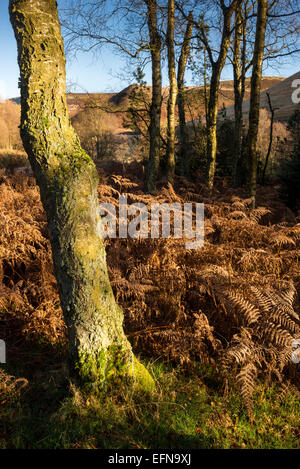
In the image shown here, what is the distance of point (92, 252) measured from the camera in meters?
2.31

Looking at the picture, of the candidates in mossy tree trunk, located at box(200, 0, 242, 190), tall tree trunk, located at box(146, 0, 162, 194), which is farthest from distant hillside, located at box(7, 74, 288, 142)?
mossy tree trunk, located at box(200, 0, 242, 190)

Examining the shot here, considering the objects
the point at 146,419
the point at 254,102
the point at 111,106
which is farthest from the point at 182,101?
the point at 146,419

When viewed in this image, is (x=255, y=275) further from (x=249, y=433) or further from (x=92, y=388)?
(x=92, y=388)

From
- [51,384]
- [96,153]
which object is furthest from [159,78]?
[96,153]

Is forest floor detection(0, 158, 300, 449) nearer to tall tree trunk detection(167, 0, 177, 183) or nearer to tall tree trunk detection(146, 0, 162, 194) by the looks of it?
tall tree trunk detection(146, 0, 162, 194)

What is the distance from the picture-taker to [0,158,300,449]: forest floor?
2.26m

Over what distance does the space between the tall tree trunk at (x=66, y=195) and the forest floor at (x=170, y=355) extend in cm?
36

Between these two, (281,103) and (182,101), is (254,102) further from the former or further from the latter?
(281,103)

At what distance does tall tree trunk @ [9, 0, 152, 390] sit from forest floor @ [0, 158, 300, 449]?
36 centimetres

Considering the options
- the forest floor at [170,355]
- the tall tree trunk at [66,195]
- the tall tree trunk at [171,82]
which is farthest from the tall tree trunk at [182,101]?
the tall tree trunk at [66,195]

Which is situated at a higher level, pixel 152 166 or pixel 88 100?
pixel 88 100

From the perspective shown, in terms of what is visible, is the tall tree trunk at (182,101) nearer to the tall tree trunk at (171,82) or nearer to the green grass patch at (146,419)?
the tall tree trunk at (171,82)

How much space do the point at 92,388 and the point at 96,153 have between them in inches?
832

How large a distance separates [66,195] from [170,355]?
2.00 m
